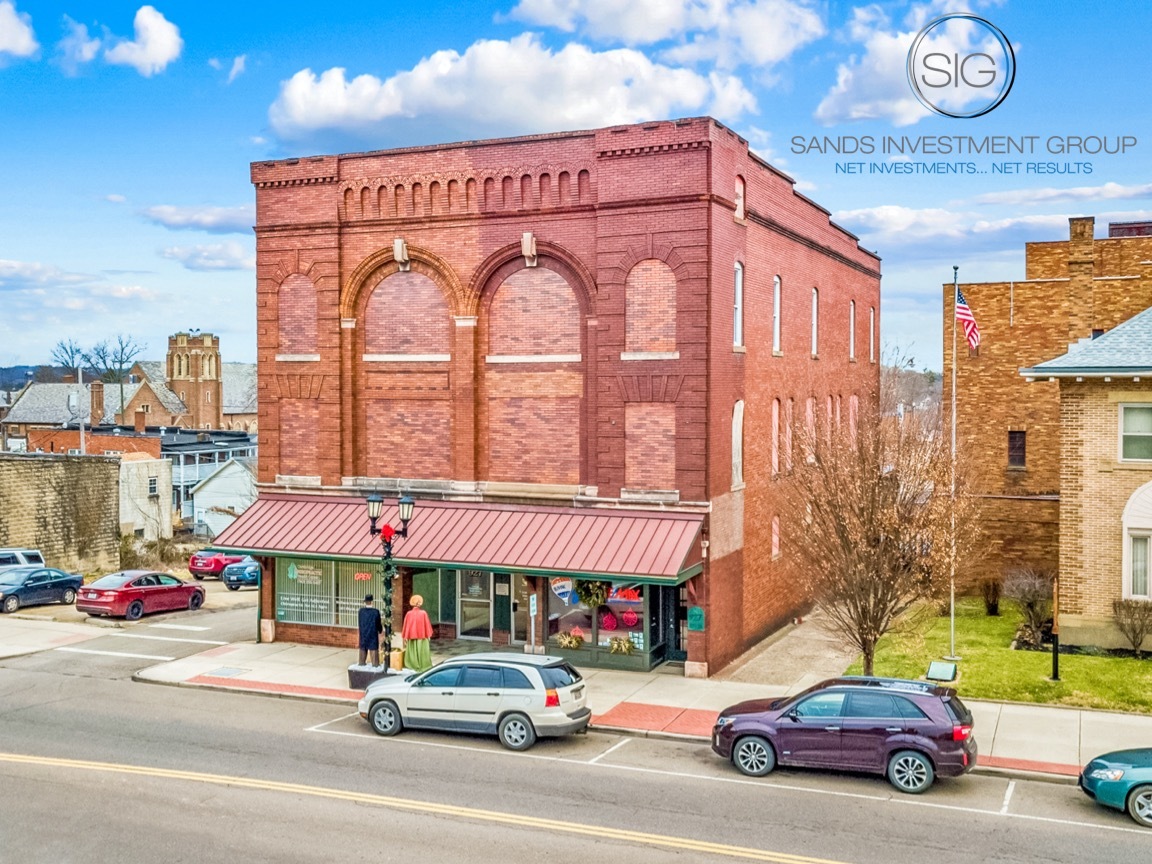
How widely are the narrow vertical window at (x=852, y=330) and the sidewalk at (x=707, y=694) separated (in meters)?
12.7

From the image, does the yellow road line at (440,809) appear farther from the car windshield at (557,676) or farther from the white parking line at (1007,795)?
the white parking line at (1007,795)

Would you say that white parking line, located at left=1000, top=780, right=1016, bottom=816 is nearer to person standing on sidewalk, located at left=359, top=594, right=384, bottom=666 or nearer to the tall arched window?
person standing on sidewalk, located at left=359, top=594, right=384, bottom=666

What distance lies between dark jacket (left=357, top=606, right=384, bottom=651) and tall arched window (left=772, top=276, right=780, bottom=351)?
511 inches

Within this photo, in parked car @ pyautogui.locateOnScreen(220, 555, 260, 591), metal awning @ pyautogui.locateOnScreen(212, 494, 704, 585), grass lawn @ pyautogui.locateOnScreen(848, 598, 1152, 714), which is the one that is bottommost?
parked car @ pyautogui.locateOnScreen(220, 555, 260, 591)

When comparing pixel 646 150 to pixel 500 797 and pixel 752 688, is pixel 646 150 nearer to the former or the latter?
pixel 752 688

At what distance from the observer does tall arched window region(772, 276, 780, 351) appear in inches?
1160

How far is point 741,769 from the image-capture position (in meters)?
17.2

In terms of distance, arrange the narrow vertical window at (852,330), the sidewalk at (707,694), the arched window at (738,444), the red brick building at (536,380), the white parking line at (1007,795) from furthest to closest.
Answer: the narrow vertical window at (852,330) → the arched window at (738,444) → the red brick building at (536,380) → the sidewalk at (707,694) → the white parking line at (1007,795)

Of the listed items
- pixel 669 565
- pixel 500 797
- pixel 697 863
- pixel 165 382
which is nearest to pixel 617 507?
pixel 669 565

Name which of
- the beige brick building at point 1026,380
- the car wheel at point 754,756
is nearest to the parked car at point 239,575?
the beige brick building at point 1026,380

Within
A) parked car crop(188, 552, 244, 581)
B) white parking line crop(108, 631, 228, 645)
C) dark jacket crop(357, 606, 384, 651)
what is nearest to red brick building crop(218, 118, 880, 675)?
white parking line crop(108, 631, 228, 645)

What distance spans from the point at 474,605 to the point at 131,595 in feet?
40.7

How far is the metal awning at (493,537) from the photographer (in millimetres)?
23609

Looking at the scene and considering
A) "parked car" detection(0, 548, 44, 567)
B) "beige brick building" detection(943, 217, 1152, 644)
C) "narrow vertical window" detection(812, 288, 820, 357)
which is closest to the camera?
"narrow vertical window" detection(812, 288, 820, 357)
